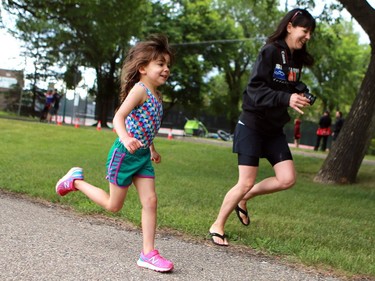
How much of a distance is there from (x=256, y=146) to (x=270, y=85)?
57cm

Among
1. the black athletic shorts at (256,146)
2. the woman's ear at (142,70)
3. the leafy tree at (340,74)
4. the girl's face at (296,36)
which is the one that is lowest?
the black athletic shorts at (256,146)

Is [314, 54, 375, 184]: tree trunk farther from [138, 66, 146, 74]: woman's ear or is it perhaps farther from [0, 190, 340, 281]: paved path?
[138, 66, 146, 74]: woman's ear

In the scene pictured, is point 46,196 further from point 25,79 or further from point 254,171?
point 25,79

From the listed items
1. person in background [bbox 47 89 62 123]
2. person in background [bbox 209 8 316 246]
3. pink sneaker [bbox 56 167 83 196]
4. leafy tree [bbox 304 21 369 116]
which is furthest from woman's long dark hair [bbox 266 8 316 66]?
leafy tree [bbox 304 21 369 116]

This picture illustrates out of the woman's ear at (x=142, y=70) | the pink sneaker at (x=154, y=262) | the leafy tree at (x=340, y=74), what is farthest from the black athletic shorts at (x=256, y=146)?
the leafy tree at (x=340, y=74)

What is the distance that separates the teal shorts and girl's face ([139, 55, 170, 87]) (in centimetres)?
54

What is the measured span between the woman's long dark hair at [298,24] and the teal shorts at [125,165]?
166cm

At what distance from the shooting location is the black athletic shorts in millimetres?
4477

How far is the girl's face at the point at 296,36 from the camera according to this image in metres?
4.34

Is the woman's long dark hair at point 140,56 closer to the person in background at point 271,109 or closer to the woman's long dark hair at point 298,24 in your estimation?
the person in background at point 271,109

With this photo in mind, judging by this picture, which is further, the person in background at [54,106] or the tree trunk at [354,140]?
the person in background at [54,106]

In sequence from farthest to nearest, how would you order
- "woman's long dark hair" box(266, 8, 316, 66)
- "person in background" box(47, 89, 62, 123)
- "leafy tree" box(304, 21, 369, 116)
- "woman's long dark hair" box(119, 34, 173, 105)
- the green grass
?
"leafy tree" box(304, 21, 369, 116), "person in background" box(47, 89, 62, 123), the green grass, "woman's long dark hair" box(266, 8, 316, 66), "woman's long dark hair" box(119, 34, 173, 105)

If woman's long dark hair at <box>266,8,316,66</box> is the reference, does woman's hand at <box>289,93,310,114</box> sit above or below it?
below

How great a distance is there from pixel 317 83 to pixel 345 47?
4000 mm
